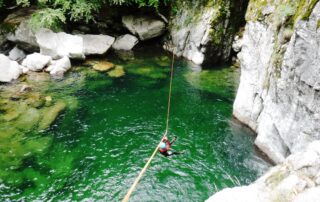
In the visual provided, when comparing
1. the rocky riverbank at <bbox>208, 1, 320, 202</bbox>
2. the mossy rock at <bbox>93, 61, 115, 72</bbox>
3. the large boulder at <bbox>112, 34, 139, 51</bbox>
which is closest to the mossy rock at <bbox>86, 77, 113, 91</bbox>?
the mossy rock at <bbox>93, 61, 115, 72</bbox>

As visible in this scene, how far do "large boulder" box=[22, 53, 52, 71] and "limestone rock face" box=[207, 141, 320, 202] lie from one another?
679 inches

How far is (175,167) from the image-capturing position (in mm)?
12922

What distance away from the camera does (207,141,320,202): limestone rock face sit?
6410 mm

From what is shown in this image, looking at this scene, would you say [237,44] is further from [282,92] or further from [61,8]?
[61,8]

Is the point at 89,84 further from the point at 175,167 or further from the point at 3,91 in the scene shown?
the point at 175,167

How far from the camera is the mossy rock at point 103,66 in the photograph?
21.9m

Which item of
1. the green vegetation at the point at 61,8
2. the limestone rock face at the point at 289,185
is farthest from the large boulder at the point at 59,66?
the limestone rock face at the point at 289,185

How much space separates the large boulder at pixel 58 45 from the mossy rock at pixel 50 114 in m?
5.90

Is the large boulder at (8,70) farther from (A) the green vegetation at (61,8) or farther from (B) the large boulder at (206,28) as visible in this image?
(B) the large boulder at (206,28)

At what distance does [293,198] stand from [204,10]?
18.5 meters

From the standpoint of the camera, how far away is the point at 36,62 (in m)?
21.3

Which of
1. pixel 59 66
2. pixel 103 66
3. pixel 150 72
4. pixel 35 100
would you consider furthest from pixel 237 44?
pixel 35 100

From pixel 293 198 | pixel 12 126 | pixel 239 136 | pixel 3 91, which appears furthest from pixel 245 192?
pixel 3 91

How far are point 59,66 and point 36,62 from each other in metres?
1.52
